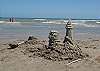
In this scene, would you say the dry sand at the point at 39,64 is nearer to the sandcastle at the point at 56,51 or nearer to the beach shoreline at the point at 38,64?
the beach shoreline at the point at 38,64

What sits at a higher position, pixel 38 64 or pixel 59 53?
pixel 59 53

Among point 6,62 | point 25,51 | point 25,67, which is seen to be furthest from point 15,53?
point 25,67

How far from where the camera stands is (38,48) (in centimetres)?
1148

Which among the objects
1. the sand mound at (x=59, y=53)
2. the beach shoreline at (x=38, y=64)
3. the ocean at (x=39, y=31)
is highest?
the sand mound at (x=59, y=53)

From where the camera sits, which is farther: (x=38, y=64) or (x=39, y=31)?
(x=39, y=31)

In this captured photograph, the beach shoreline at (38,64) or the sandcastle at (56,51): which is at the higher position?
the sandcastle at (56,51)

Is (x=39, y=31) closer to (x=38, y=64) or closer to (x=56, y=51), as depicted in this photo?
(x=56, y=51)

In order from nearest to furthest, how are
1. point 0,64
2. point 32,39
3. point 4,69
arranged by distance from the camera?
point 4,69
point 0,64
point 32,39

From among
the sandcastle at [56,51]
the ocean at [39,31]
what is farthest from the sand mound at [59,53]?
the ocean at [39,31]

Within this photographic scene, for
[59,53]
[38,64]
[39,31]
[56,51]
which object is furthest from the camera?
[39,31]

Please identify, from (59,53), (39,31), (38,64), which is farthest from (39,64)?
(39,31)

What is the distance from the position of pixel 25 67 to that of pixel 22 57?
1.50m

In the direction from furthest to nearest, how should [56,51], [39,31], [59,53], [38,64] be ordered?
[39,31]
[56,51]
[59,53]
[38,64]

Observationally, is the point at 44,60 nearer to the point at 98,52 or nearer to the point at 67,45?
the point at 67,45
